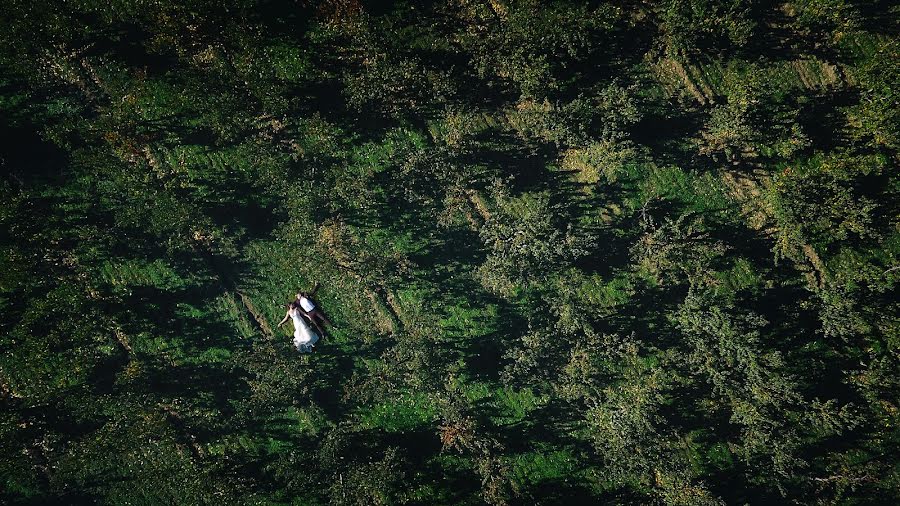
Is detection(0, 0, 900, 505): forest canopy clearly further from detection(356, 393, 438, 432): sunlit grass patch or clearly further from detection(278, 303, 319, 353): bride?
detection(278, 303, 319, 353): bride

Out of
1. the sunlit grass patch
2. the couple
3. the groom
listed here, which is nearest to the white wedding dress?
the couple

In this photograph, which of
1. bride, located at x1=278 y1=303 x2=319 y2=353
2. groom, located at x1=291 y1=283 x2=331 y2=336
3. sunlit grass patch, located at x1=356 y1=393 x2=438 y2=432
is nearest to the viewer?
bride, located at x1=278 y1=303 x2=319 y2=353

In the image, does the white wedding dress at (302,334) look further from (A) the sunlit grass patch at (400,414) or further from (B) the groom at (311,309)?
(A) the sunlit grass patch at (400,414)

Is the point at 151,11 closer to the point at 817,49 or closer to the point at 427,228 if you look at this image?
the point at 427,228

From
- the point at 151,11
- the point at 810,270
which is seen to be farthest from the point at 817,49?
the point at 151,11

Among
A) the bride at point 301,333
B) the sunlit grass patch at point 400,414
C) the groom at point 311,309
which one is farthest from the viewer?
Answer: the sunlit grass patch at point 400,414

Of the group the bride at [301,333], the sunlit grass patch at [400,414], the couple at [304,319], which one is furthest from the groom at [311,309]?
the sunlit grass patch at [400,414]
